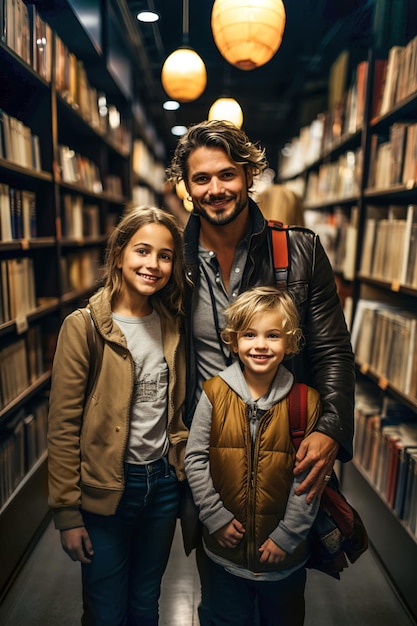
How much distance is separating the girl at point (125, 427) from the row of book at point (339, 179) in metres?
1.88

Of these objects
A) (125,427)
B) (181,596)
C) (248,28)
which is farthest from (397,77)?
(181,596)

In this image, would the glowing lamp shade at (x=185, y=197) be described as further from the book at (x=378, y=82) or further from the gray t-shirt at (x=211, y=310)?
the book at (x=378, y=82)

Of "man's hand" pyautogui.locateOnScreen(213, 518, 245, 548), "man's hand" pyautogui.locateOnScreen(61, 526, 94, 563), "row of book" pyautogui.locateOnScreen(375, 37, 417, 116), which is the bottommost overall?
"man's hand" pyautogui.locateOnScreen(61, 526, 94, 563)

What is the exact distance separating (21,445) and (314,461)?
1584 millimetres

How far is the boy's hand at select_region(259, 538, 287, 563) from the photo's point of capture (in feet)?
4.06

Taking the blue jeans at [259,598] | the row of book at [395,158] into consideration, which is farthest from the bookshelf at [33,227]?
the row of book at [395,158]

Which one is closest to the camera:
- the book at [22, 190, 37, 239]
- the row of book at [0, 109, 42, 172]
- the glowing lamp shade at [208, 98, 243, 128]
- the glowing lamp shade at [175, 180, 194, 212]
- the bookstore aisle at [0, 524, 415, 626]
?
the glowing lamp shade at [175, 180, 194, 212]

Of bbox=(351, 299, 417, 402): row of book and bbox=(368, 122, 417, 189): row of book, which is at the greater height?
bbox=(368, 122, 417, 189): row of book

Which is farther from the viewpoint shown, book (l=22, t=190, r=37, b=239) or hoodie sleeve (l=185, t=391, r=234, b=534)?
book (l=22, t=190, r=37, b=239)

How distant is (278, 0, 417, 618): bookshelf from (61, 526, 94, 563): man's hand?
1.33 meters

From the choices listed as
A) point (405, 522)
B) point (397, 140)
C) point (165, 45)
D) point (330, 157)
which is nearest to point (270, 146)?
point (165, 45)

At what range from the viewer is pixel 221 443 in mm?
1264

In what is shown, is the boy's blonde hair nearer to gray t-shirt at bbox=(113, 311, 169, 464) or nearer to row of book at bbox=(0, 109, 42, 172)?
gray t-shirt at bbox=(113, 311, 169, 464)

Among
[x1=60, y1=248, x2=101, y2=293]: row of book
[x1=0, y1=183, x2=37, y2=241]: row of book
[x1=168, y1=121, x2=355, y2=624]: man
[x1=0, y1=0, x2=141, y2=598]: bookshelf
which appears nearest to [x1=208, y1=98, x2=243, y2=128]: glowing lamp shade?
[x1=0, y1=0, x2=141, y2=598]: bookshelf
